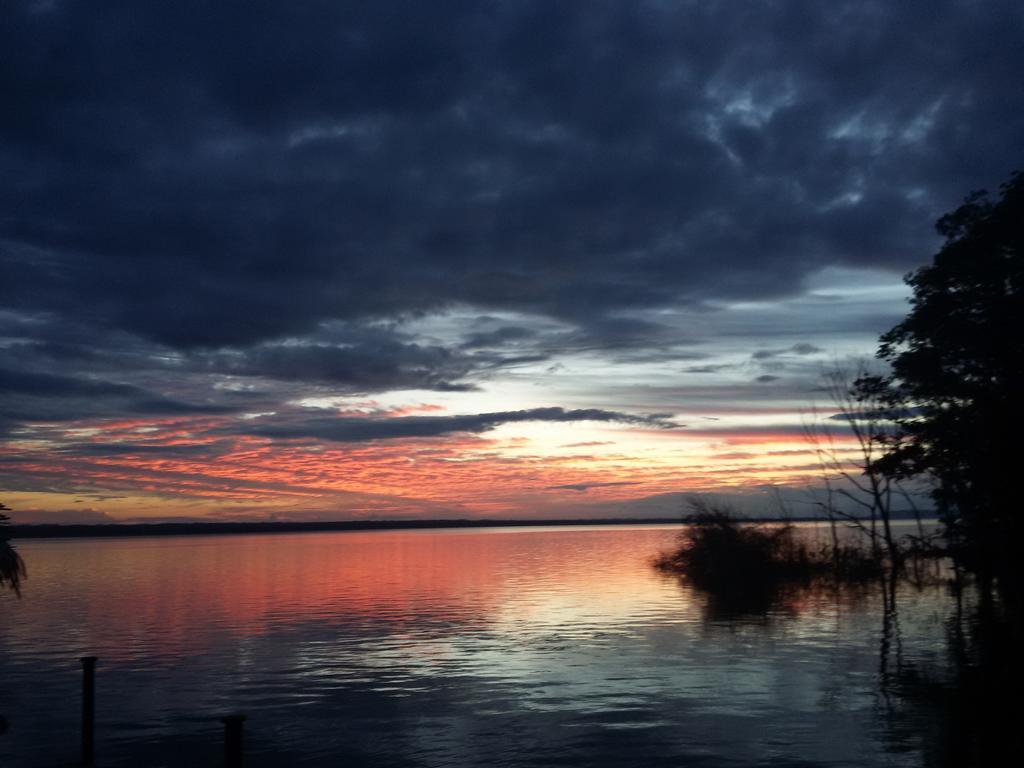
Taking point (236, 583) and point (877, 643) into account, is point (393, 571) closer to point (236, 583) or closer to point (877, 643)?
point (236, 583)

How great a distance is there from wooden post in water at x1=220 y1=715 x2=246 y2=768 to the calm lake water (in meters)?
5.13

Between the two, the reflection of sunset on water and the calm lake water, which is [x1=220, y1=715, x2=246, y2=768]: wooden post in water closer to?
the calm lake water

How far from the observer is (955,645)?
36500mm

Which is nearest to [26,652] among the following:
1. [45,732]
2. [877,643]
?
[45,732]

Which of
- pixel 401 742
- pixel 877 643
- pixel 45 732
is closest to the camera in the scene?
pixel 401 742

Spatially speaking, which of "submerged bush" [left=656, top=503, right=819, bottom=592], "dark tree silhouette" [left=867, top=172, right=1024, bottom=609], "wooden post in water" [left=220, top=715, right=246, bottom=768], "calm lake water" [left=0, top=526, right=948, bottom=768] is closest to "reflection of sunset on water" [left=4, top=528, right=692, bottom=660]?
"calm lake water" [left=0, top=526, right=948, bottom=768]

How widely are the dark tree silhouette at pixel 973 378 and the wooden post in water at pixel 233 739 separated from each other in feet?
91.4

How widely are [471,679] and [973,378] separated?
25739 millimetres

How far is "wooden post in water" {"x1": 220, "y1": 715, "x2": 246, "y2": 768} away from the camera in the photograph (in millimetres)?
15912

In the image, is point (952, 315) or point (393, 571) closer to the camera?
point (952, 315)

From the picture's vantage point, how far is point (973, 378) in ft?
133

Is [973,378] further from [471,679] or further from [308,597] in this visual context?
[308,597]

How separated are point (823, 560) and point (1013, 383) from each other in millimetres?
36177

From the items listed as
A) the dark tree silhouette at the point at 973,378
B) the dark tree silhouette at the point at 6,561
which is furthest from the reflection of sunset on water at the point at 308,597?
the dark tree silhouette at the point at 973,378
